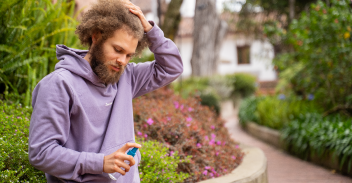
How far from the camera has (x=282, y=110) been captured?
7.17 meters

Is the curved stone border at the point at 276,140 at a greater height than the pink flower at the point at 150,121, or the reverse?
the pink flower at the point at 150,121

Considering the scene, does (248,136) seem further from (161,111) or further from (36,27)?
(36,27)

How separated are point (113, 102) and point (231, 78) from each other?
12956mm

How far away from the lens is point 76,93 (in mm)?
1538

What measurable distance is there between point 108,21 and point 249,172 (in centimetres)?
199

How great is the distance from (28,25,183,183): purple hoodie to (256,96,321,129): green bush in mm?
5419

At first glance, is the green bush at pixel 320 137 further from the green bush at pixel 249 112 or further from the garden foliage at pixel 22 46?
the garden foliage at pixel 22 46

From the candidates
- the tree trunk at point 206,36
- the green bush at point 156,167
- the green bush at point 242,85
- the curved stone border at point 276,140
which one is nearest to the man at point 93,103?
the green bush at point 156,167

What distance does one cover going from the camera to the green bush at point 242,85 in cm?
1470

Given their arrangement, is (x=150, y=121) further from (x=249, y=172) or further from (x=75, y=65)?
(x=75, y=65)

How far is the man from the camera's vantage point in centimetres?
141

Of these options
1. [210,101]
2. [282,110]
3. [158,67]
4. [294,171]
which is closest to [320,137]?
[294,171]

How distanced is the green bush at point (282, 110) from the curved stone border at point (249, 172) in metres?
3.39

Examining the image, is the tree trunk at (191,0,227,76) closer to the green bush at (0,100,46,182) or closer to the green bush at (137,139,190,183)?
the green bush at (137,139,190,183)
